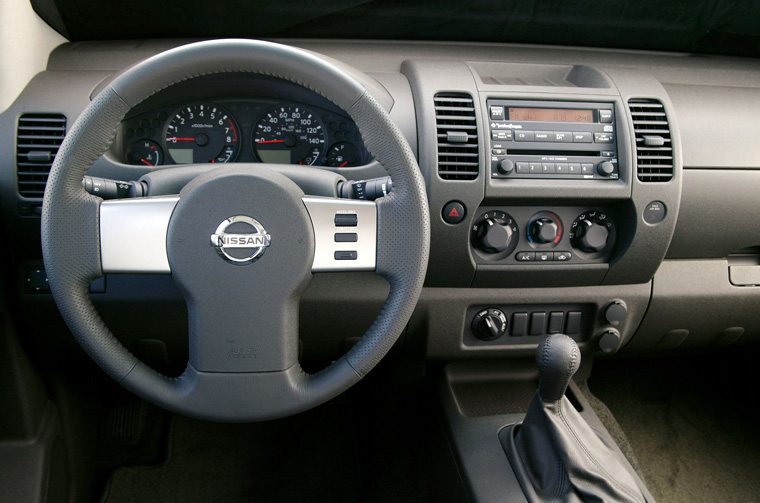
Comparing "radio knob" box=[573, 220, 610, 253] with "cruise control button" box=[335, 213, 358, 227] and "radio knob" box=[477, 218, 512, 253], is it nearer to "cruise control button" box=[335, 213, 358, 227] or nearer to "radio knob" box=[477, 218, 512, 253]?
"radio knob" box=[477, 218, 512, 253]

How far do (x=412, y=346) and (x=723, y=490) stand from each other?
1138 mm

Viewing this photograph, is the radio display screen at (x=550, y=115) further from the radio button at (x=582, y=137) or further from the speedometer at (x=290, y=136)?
the speedometer at (x=290, y=136)

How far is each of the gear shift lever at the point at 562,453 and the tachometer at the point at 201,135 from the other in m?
0.80

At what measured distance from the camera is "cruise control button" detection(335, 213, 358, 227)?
969mm

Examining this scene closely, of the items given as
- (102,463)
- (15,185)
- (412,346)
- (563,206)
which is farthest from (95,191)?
(102,463)

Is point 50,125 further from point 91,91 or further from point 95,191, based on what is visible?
point 95,191

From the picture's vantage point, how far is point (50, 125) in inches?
46.6

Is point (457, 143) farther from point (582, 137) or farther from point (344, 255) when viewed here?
point (344, 255)

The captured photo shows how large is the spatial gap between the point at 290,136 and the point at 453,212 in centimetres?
40

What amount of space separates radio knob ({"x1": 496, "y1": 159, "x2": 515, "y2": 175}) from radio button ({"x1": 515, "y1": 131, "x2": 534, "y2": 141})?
0.22ft

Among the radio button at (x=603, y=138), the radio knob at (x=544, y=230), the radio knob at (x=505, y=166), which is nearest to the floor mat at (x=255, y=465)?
the radio knob at (x=544, y=230)

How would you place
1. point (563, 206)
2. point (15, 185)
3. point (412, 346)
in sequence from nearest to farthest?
1. point (15, 185)
2. point (563, 206)
3. point (412, 346)

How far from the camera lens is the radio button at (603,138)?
1.27 m

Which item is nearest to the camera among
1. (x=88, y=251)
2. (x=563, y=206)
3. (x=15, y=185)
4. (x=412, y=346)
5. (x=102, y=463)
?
(x=88, y=251)
